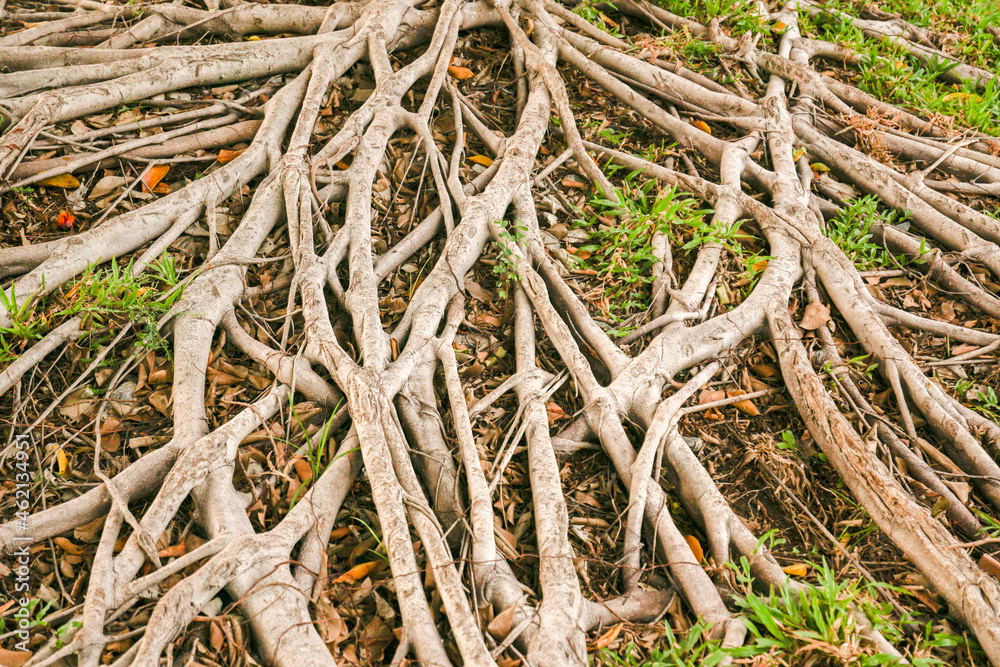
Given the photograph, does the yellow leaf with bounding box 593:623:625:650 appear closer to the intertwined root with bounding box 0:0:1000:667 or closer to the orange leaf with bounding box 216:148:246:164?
the intertwined root with bounding box 0:0:1000:667

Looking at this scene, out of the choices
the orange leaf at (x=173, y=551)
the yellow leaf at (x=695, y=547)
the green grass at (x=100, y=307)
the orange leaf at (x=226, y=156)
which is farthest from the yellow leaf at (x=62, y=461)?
the yellow leaf at (x=695, y=547)

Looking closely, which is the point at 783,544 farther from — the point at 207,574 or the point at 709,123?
the point at 709,123

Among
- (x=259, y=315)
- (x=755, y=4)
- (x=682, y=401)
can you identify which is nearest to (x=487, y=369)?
(x=682, y=401)

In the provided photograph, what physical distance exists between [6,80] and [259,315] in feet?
6.25

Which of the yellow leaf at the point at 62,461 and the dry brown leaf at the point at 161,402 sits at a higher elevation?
the dry brown leaf at the point at 161,402

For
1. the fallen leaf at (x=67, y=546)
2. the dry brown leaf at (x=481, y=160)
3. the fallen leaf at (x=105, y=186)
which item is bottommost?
the fallen leaf at (x=67, y=546)

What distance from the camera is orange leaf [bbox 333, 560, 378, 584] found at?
2.37m

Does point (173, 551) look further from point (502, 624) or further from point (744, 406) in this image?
point (744, 406)

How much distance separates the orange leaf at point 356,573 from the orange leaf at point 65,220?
87.0 inches

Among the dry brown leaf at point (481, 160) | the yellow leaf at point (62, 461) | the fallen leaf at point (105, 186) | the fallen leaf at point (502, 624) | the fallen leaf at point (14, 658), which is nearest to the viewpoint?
the fallen leaf at point (14, 658)

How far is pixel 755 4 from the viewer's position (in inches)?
193

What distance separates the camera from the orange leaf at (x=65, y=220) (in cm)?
306

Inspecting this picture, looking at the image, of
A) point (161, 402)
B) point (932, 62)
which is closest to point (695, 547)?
point (161, 402)

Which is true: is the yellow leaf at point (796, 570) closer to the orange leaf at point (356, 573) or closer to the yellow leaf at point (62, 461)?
the orange leaf at point (356, 573)
